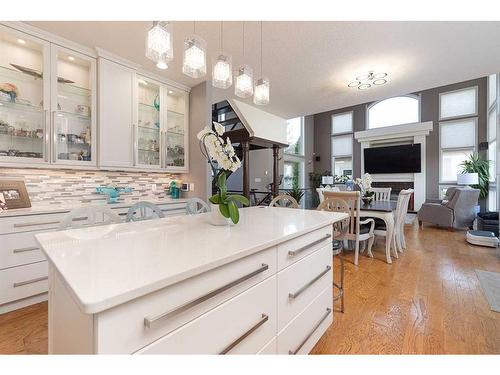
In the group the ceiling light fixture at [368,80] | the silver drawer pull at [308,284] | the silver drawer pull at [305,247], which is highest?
the ceiling light fixture at [368,80]

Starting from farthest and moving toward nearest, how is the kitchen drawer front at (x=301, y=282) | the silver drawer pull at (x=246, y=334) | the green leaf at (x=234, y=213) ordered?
the green leaf at (x=234, y=213) < the kitchen drawer front at (x=301, y=282) < the silver drawer pull at (x=246, y=334)

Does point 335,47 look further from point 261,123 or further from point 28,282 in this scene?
point 28,282

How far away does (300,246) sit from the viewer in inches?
50.8

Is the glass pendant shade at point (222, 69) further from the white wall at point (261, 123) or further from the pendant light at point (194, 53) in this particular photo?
the white wall at point (261, 123)

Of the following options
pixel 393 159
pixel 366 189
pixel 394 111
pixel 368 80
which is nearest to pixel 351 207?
pixel 366 189

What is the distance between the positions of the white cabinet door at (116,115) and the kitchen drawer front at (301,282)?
2489mm

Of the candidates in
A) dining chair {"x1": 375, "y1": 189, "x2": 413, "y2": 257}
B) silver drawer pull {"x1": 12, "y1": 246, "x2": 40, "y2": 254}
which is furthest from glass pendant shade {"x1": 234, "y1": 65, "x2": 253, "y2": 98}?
dining chair {"x1": 375, "y1": 189, "x2": 413, "y2": 257}

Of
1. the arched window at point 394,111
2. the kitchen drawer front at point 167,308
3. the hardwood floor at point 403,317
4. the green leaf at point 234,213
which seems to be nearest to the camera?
the kitchen drawer front at point 167,308

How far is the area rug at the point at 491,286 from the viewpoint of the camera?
2133 mm

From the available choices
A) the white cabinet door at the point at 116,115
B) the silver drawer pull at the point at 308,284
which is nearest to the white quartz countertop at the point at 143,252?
the silver drawer pull at the point at 308,284

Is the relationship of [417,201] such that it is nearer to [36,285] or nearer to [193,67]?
[193,67]

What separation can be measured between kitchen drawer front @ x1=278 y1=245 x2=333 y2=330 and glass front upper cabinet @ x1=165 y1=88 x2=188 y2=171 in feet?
8.50
